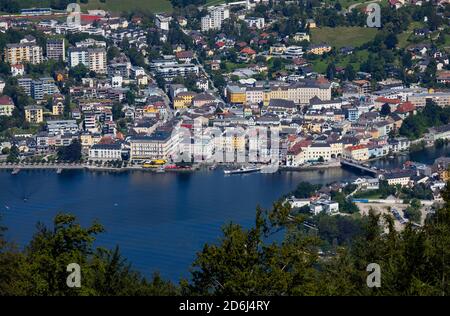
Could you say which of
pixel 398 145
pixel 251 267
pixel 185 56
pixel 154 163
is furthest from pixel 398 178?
pixel 251 267

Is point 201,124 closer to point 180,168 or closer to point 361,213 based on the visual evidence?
point 180,168

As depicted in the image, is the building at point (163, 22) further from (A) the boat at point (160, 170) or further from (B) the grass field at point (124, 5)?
(A) the boat at point (160, 170)

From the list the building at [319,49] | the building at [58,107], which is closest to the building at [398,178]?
the building at [58,107]

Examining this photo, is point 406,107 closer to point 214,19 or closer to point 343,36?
point 343,36

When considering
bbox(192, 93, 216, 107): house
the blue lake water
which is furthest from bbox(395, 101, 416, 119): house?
bbox(192, 93, 216, 107): house

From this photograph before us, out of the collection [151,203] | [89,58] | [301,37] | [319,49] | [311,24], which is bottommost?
[151,203]

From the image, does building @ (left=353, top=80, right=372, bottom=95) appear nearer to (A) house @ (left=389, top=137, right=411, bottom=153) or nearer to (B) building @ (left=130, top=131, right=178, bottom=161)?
(A) house @ (left=389, top=137, right=411, bottom=153)
